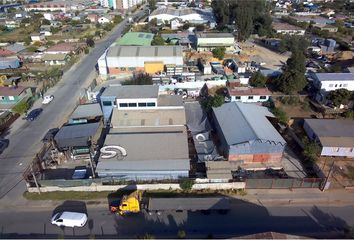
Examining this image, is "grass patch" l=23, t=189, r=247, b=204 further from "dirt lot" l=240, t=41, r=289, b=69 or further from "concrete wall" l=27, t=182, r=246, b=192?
"dirt lot" l=240, t=41, r=289, b=69

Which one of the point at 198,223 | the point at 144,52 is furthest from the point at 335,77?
the point at 144,52

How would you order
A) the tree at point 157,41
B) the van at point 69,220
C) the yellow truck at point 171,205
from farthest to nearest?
1. the tree at point 157,41
2. the yellow truck at point 171,205
3. the van at point 69,220

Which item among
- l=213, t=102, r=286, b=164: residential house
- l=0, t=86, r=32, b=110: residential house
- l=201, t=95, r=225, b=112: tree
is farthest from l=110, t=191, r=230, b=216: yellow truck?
l=0, t=86, r=32, b=110: residential house

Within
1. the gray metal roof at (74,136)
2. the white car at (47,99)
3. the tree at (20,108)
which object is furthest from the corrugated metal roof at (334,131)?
the tree at (20,108)

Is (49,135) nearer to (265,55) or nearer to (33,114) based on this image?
(33,114)

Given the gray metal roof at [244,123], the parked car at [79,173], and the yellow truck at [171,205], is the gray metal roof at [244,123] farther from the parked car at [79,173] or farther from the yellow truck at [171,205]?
the parked car at [79,173]

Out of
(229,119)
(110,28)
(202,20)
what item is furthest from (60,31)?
(229,119)

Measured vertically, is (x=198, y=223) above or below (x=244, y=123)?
below

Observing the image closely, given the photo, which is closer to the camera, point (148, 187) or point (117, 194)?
point (117, 194)
